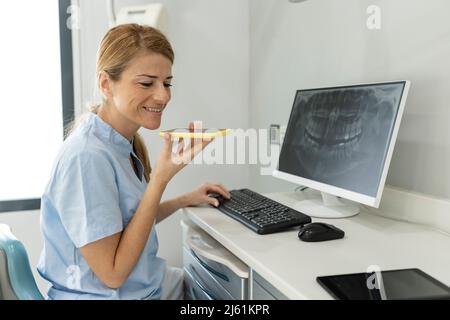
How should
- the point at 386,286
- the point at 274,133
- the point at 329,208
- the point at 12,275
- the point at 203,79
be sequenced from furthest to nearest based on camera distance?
the point at 203,79 < the point at 274,133 < the point at 329,208 < the point at 12,275 < the point at 386,286

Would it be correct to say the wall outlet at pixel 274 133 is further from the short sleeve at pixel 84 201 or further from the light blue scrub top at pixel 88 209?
the short sleeve at pixel 84 201

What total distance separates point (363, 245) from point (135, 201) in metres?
0.57

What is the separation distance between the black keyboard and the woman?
0.24 meters

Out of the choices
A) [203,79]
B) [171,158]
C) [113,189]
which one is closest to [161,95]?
[171,158]

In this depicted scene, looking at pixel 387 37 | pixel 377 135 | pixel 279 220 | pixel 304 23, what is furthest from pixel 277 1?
pixel 279 220

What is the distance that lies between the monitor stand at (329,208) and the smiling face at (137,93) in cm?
54

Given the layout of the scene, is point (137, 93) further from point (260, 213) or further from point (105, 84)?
point (260, 213)

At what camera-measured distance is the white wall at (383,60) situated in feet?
3.85

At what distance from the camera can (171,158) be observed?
1103 millimetres

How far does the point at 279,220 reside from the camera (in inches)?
45.1

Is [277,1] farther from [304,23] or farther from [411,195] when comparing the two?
[411,195]

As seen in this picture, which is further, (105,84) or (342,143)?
(342,143)

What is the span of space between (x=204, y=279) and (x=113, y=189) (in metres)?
0.50

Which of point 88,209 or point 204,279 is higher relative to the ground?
point 88,209
